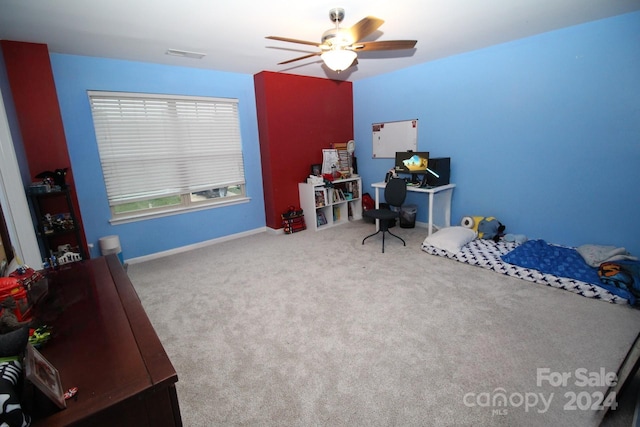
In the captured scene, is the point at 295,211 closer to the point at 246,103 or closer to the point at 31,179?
the point at 246,103

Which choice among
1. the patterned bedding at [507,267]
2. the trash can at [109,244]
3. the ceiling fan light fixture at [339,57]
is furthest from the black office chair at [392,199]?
the trash can at [109,244]

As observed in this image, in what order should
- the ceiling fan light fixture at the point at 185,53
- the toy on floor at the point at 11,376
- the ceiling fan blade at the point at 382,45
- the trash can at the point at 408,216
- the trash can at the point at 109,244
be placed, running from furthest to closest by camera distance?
the trash can at the point at 408,216 < the trash can at the point at 109,244 < the ceiling fan light fixture at the point at 185,53 < the ceiling fan blade at the point at 382,45 < the toy on floor at the point at 11,376

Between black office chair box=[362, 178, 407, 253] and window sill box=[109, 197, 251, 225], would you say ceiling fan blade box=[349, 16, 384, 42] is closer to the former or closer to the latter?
black office chair box=[362, 178, 407, 253]

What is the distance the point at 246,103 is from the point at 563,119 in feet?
12.9

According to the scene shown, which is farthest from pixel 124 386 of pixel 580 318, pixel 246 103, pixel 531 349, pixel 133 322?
pixel 246 103

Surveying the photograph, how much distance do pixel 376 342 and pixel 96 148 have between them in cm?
362

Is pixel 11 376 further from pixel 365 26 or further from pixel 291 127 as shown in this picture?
pixel 291 127

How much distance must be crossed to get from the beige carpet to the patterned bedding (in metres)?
0.08

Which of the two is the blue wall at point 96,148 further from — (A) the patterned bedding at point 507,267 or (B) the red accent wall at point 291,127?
(A) the patterned bedding at point 507,267

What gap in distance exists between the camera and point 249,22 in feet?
8.36

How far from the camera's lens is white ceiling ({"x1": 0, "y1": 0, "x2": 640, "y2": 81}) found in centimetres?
225

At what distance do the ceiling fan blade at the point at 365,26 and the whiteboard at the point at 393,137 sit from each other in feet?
8.42

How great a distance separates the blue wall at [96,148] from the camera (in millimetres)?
3213

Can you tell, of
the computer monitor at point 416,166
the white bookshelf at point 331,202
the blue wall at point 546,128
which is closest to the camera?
the blue wall at point 546,128
